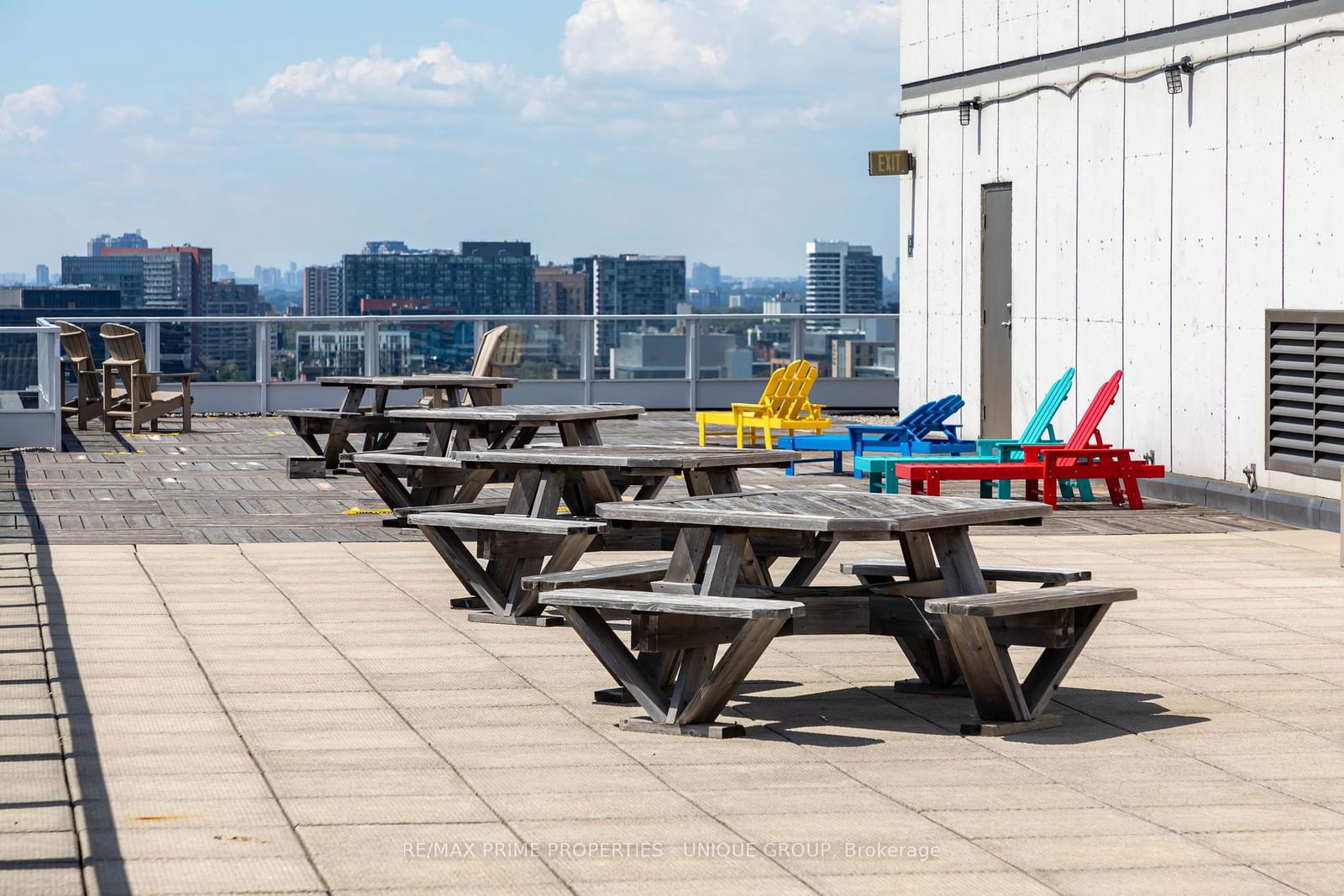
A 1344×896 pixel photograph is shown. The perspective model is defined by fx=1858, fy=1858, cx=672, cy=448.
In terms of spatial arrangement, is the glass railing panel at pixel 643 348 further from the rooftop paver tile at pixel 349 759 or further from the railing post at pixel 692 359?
the rooftop paver tile at pixel 349 759

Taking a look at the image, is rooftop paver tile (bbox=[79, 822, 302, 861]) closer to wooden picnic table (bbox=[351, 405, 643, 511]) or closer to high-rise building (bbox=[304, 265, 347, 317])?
wooden picnic table (bbox=[351, 405, 643, 511])

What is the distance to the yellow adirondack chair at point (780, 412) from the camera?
15539 millimetres

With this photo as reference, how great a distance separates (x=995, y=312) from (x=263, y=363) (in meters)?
9.20

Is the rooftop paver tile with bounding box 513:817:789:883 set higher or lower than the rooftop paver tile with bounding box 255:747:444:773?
lower

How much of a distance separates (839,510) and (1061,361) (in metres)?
8.72

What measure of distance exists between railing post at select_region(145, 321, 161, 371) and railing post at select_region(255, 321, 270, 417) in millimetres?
1073

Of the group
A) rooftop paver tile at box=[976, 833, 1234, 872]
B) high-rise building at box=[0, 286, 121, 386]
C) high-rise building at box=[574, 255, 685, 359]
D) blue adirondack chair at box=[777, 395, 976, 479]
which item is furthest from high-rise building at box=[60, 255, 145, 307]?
rooftop paver tile at box=[976, 833, 1234, 872]

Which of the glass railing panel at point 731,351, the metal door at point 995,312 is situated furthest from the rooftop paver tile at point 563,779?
the glass railing panel at point 731,351

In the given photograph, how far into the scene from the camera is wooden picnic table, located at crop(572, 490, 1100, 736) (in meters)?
5.33

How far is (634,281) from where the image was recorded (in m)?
42.3

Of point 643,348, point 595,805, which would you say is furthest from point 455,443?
point 643,348

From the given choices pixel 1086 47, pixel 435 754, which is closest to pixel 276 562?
pixel 435 754

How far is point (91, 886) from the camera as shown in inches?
149

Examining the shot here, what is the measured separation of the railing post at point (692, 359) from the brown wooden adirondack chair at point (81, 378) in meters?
6.67
